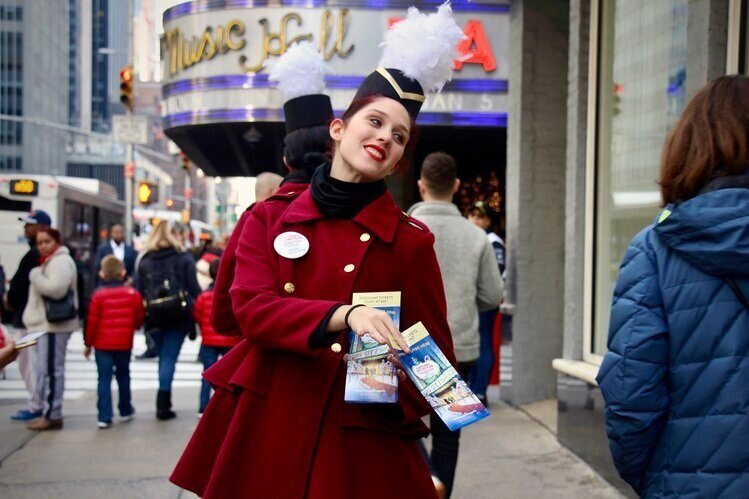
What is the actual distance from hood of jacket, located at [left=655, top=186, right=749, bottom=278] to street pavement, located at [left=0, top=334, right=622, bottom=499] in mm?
3567

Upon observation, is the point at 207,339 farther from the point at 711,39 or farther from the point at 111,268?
the point at 711,39

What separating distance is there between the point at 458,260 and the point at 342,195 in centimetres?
276

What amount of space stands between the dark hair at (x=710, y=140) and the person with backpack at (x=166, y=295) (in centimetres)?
651

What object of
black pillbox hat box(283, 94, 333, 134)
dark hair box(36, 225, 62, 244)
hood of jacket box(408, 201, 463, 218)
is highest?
black pillbox hat box(283, 94, 333, 134)

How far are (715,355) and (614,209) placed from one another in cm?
413

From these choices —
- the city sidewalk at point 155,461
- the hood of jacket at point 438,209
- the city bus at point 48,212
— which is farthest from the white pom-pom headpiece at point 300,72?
the city bus at point 48,212

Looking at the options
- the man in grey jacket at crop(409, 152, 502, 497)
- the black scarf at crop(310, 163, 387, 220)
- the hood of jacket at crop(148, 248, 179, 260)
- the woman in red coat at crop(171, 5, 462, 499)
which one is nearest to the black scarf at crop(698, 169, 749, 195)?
the woman in red coat at crop(171, 5, 462, 499)

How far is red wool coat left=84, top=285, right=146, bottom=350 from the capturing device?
8.38m

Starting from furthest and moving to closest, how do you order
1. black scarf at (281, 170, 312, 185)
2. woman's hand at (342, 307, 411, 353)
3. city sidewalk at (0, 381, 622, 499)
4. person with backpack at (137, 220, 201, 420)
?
1. person with backpack at (137, 220, 201, 420)
2. city sidewalk at (0, 381, 622, 499)
3. black scarf at (281, 170, 312, 185)
4. woman's hand at (342, 307, 411, 353)

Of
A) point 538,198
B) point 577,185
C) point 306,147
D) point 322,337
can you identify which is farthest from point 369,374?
point 538,198

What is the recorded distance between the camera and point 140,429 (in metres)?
8.34

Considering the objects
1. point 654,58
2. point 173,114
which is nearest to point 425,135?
point 173,114

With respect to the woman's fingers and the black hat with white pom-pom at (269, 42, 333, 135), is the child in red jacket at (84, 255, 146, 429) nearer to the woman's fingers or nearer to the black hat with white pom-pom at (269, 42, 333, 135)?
the black hat with white pom-pom at (269, 42, 333, 135)

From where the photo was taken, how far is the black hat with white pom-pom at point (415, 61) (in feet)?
9.31
